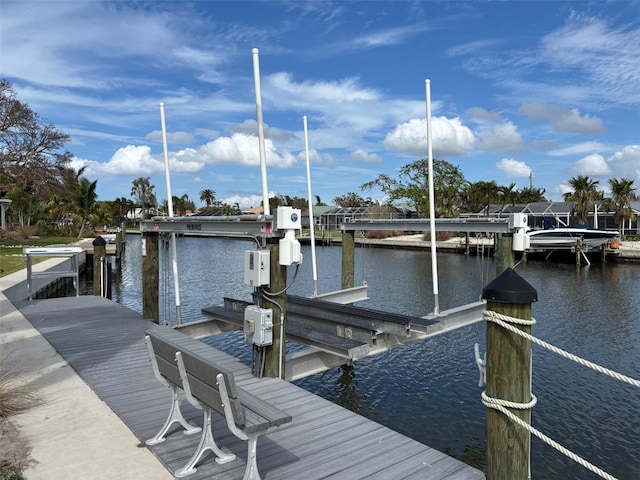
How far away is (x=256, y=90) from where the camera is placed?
691 centimetres

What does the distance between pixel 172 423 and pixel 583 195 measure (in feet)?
170

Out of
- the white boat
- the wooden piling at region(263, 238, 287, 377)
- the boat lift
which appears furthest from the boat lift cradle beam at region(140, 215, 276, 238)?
the white boat

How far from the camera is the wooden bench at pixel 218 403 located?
3875 millimetres

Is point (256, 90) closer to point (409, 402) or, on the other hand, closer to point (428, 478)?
point (428, 478)

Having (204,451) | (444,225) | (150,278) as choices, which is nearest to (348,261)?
(444,225)

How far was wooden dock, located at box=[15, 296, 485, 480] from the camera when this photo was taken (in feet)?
14.4

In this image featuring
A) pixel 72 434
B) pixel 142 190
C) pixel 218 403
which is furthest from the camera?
pixel 142 190

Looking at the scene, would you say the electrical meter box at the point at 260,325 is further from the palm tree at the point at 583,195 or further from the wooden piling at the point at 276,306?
the palm tree at the point at 583,195

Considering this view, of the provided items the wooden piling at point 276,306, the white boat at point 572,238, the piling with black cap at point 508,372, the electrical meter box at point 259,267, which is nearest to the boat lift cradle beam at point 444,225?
the wooden piling at point 276,306

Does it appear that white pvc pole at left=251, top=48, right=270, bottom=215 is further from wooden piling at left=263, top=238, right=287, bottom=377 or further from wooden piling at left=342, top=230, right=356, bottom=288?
wooden piling at left=342, top=230, right=356, bottom=288

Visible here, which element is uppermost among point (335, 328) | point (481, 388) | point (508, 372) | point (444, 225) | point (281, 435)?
point (444, 225)

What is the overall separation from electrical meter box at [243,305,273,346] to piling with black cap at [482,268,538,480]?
321cm

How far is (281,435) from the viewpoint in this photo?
16.7ft

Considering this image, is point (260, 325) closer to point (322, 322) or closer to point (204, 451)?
point (204, 451)
